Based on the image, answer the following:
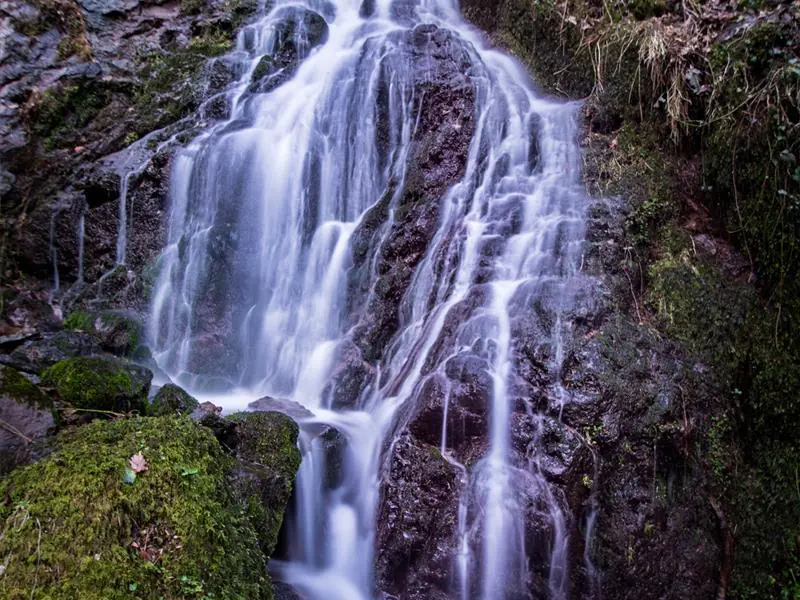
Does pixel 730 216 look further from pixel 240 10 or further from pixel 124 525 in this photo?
pixel 240 10

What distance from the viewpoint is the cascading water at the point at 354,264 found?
4.74 m

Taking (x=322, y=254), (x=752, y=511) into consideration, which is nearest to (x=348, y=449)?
(x=322, y=254)

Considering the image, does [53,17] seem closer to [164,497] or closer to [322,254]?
[322,254]

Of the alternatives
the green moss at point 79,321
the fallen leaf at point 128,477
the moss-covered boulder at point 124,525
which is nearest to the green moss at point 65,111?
the green moss at point 79,321

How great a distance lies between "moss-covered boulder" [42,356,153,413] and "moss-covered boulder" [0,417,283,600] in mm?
756

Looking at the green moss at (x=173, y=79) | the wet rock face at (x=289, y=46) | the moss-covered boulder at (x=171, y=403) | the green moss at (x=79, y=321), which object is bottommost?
the green moss at (x=79, y=321)

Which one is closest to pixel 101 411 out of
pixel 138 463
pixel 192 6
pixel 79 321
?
pixel 138 463

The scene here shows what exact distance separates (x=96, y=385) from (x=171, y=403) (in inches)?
30.4

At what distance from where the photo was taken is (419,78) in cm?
827

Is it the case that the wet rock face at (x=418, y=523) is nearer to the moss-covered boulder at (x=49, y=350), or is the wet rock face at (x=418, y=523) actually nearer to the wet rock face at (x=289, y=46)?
the moss-covered boulder at (x=49, y=350)

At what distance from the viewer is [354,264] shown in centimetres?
726

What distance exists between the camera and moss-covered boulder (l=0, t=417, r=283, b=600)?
2553 mm

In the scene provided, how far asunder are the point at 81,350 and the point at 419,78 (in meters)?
5.68

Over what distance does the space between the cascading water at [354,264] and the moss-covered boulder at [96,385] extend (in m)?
1.58
